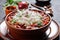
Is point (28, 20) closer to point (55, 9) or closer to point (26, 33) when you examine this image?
point (26, 33)

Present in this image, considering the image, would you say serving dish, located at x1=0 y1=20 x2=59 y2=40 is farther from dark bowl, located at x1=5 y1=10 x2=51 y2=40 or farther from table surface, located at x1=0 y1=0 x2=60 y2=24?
table surface, located at x1=0 y1=0 x2=60 y2=24

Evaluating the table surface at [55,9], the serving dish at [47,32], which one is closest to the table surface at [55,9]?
the table surface at [55,9]

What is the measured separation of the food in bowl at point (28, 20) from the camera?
94 cm

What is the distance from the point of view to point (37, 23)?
3.09ft

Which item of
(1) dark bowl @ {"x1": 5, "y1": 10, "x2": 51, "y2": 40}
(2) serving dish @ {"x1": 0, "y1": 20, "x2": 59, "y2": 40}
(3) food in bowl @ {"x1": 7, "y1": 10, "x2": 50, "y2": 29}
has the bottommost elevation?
(2) serving dish @ {"x1": 0, "y1": 20, "x2": 59, "y2": 40}

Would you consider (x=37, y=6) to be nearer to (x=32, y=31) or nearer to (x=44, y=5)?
(x=44, y=5)

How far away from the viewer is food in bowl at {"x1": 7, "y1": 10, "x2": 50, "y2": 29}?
94 centimetres

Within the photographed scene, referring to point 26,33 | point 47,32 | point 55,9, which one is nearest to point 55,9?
point 55,9

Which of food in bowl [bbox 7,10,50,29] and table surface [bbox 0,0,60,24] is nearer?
food in bowl [bbox 7,10,50,29]

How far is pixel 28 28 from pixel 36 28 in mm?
44

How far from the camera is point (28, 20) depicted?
959 mm

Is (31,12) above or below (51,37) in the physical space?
above

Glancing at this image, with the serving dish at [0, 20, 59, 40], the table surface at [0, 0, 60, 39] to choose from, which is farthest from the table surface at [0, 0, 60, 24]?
the serving dish at [0, 20, 59, 40]

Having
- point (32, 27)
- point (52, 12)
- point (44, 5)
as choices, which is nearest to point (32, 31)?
point (32, 27)
